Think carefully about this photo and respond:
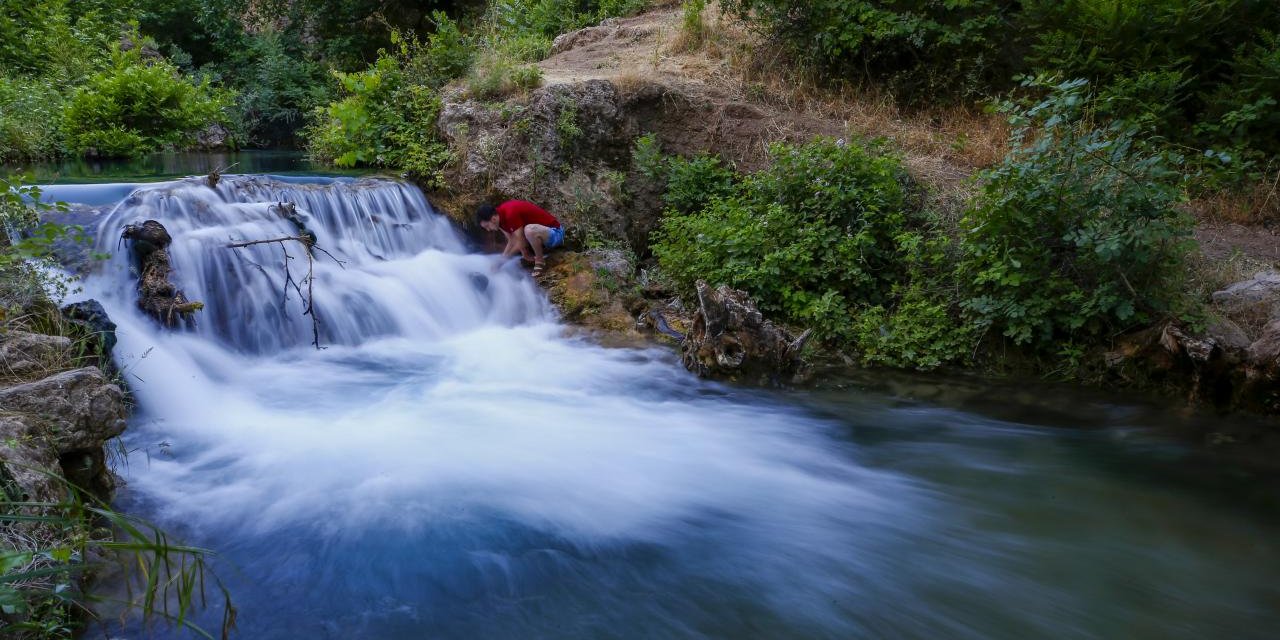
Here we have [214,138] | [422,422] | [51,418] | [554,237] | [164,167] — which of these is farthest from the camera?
[214,138]

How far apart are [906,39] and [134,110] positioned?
43.2ft

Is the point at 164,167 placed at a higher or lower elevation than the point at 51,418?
higher

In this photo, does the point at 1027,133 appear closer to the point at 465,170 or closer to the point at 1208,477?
the point at 1208,477

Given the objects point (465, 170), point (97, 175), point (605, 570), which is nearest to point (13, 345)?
point (605, 570)

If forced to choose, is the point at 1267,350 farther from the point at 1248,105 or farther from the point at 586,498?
the point at 586,498

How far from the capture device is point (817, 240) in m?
7.27

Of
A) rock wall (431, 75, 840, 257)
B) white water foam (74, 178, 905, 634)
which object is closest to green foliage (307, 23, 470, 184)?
rock wall (431, 75, 840, 257)

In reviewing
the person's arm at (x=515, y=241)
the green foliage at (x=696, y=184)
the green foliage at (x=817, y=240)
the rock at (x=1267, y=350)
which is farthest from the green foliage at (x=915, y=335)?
the person's arm at (x=515, y=241)

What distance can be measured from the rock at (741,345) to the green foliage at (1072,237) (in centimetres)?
174

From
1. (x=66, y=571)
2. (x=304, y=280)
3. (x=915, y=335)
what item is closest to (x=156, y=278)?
(x=304, y=280)

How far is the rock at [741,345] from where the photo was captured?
6.62 m

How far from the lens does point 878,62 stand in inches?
408

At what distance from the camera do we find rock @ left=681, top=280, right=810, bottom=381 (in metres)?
6.62

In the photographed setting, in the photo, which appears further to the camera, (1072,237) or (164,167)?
(164,167)
